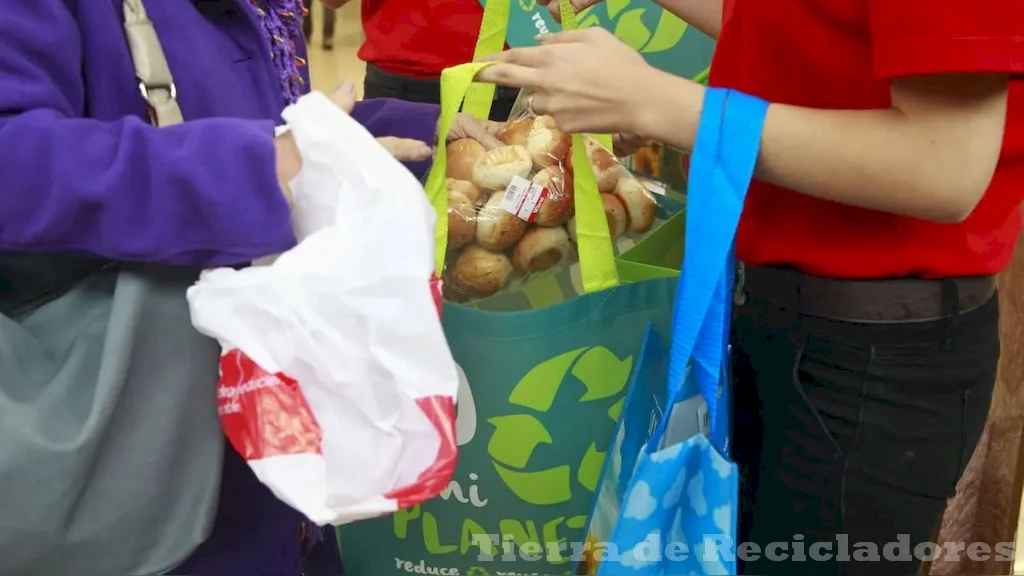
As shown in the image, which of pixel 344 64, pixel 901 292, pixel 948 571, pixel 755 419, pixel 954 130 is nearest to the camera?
pixel 954 130

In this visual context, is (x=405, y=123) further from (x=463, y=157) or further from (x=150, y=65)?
(x=150, y=65)

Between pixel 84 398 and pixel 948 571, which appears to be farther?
pixel 948 571

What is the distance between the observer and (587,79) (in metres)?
0.69

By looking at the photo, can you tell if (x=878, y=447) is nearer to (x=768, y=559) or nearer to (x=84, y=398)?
(x=768, y=559)

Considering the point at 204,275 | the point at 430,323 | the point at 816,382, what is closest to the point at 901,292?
the point at 816,382

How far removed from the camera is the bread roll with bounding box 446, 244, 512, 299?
0.87 metres

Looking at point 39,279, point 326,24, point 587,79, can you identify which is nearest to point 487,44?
point 587,79

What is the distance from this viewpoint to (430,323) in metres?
0.63

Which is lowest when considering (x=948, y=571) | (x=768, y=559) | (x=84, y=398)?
(x=948, y=571)

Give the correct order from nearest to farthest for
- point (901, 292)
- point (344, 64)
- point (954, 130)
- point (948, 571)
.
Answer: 1. point (954, 130)
2. point (901, 292)
3. point (948, 571)
4. point (344, 64)

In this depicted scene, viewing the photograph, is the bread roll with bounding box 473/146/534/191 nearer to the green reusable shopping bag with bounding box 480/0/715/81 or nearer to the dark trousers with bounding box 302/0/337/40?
the green reusable shopping bag with bounding box 480/0/715/81

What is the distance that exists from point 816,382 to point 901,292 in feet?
0.35

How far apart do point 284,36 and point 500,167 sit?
0.24m

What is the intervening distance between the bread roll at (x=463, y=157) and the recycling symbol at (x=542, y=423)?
0.69 ft
